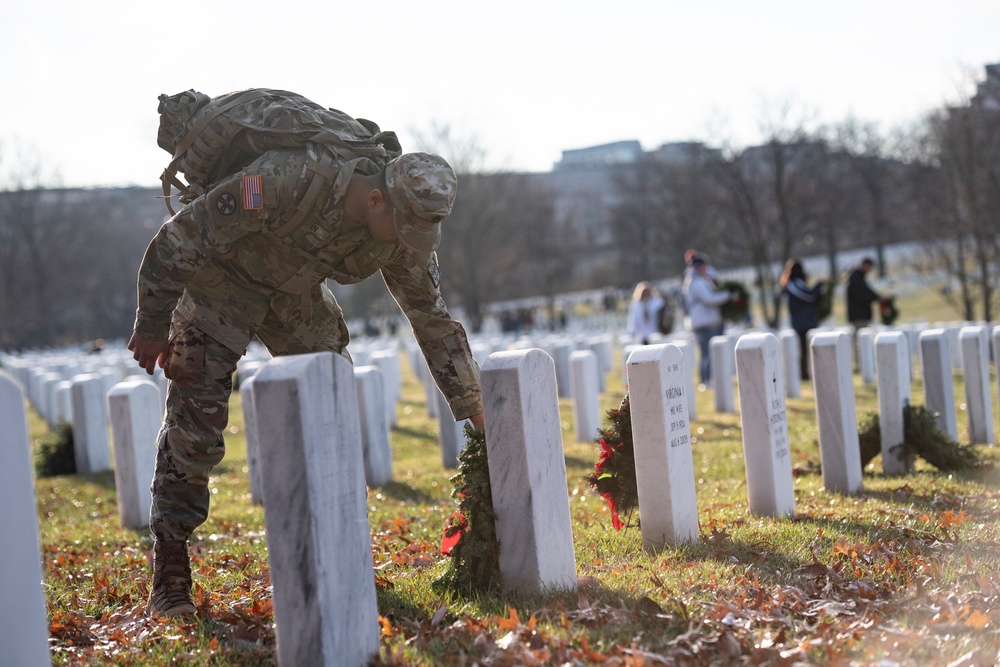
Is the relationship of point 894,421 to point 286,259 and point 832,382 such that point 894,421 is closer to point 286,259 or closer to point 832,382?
point 832,382

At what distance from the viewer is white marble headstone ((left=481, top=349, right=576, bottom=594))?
4402mm

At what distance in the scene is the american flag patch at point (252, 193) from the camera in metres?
4.41

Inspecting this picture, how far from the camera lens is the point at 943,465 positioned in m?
8.18

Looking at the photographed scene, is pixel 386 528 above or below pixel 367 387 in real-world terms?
below

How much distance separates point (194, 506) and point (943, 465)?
600 cm

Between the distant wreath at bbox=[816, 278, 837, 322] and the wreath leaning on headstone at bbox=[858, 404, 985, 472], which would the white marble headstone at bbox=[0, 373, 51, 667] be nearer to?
the wreath leaning on headstone at bbox=[858, 404, 985, 472]

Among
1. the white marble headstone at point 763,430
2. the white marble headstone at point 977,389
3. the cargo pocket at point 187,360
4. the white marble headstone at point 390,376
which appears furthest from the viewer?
the white marble headstone at point 390,376

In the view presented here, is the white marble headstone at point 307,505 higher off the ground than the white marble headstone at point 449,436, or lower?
higher

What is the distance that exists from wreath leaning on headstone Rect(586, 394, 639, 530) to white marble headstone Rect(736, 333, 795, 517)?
A: 93cm

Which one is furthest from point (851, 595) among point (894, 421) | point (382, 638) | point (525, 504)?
point (894, 421)

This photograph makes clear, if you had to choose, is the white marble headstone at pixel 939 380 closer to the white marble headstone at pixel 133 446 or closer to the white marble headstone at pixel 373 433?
the white marble headstone at pixel 373 433

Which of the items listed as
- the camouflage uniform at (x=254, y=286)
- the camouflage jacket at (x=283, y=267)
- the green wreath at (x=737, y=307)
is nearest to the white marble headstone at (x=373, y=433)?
the camouflage jacket at (x=283, y=267)

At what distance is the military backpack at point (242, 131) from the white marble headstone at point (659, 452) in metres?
1.76

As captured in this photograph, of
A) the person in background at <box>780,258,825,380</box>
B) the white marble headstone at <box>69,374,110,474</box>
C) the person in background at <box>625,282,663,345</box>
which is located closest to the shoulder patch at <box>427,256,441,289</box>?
the white marble headstone at <box>69,374,110,474</box>
